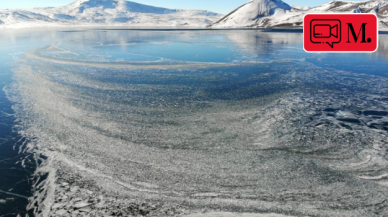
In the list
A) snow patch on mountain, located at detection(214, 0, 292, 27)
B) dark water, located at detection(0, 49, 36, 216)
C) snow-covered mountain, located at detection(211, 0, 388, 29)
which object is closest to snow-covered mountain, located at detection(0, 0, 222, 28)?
snow patch on mountain, located at detection(214, 0, 292, 27)

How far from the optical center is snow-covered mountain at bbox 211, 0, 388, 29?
7006 cm

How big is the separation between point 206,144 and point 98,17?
164299 millimetres

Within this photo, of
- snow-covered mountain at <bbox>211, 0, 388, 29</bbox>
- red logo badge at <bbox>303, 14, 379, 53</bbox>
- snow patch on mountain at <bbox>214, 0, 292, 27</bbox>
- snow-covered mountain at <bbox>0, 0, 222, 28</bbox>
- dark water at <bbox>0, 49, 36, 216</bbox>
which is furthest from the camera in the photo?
snow-covered mountain at <bbox>0, 0, 222, 28</bbox>

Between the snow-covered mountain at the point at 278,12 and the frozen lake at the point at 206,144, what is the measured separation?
66.7 m

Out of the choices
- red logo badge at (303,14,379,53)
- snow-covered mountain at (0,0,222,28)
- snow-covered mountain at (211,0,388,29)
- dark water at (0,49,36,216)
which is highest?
snow-covered mountain at (0,0,222,28)

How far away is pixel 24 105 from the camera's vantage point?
22.6 feet

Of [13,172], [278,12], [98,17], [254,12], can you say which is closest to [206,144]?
[13,172]

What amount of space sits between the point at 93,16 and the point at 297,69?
16408 centimetres

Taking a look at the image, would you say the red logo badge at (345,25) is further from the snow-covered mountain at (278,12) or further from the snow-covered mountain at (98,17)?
the snow-covered mountain at (98,17)

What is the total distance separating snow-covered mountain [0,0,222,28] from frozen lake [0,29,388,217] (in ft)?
380

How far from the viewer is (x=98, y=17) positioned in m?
149

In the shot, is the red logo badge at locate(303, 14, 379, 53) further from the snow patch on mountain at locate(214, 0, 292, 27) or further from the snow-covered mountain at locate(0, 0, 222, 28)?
the snow-covered mountain at locate(0, 0, 222, 28)

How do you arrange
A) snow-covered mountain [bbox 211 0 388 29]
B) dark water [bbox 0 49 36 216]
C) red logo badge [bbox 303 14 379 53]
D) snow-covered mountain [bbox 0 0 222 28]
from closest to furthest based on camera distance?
dark water [bbox 0 49 36 216] → red logo badge [bbox 303 14 379 53] → snow-covered mountain [bbox 211 0 388 29] → snow-covered mountain [bbox 0 0 222 28]

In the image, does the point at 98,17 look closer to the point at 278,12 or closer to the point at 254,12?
the point at 254,12
